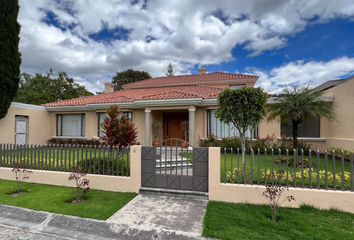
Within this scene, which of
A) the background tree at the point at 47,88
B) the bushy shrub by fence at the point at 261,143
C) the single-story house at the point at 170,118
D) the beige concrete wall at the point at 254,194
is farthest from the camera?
the background tree at the point at 47,88

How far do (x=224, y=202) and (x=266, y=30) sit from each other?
38.2ft

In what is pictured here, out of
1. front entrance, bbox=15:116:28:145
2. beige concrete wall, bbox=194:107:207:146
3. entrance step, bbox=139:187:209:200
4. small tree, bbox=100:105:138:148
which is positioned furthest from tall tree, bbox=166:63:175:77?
entrance step, bbox=139:187:209:200

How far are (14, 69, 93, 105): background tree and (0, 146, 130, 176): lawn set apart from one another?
20.1 meters

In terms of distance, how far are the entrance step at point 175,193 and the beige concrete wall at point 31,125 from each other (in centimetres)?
1158

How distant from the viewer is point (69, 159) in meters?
5.78

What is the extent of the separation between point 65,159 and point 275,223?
6095 millimetres

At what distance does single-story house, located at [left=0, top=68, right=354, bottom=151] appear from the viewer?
955 cm

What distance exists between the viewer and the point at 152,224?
3588 mm

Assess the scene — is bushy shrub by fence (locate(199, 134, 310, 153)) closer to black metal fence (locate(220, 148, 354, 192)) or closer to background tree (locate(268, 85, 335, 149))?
background tree (locate(268, 85, 335, 149))

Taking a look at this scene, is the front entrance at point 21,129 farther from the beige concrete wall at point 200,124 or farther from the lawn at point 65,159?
the beige concrete wall at point 200,124

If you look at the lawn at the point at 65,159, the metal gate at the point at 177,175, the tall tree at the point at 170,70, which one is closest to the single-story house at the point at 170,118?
the lawn at the point at 65,159

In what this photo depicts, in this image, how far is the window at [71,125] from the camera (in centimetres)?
1420

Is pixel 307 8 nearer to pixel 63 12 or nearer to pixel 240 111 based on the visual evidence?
pixel 240 111

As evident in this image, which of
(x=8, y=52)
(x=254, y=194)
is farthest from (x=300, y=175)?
(x=8, y=52)
